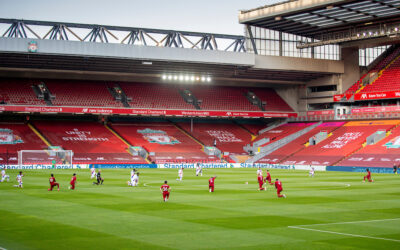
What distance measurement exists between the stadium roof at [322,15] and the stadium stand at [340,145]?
48.2 feet

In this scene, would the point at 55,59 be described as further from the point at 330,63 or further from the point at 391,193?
the point at 391,193

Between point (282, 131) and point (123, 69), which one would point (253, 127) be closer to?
point (282, 131)

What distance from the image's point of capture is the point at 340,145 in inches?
3110

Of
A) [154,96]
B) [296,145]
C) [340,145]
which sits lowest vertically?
[340,145]

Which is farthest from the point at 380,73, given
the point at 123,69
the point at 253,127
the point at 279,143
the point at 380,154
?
the point at 123,69

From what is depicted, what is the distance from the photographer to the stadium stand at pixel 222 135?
90500 millimetres

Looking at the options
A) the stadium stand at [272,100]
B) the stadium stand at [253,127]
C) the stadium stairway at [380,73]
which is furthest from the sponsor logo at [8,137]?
the stadium stairway at [380,73]

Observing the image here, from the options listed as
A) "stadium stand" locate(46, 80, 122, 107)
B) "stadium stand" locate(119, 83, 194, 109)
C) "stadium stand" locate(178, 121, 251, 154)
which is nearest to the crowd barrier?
"stadium stand" locate(178, 121, 251, 154)

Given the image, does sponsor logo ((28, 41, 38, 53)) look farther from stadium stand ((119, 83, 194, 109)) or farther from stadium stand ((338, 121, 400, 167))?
stadium stand ((338, 121, 400, 167))

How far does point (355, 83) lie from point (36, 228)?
76761 mm

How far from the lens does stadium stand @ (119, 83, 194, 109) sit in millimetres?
88062

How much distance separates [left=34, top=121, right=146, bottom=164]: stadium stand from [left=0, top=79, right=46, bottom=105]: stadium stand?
191 inches

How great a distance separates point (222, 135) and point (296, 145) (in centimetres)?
1394

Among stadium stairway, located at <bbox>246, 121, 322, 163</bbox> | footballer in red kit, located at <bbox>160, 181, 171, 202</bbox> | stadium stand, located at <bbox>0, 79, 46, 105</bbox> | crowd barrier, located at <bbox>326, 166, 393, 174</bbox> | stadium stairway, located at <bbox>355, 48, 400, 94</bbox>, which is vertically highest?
stadium stairway, located at <bbox>355, 48, 400, 94</bbox>
